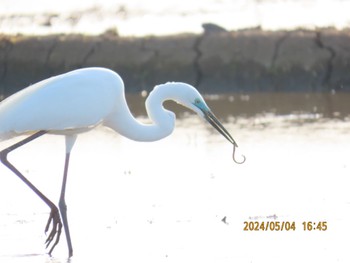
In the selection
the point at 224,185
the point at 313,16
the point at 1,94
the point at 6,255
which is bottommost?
the point at 6,255

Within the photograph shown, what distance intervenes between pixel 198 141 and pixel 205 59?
508 centimetres

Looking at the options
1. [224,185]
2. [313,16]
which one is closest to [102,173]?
[224,185]

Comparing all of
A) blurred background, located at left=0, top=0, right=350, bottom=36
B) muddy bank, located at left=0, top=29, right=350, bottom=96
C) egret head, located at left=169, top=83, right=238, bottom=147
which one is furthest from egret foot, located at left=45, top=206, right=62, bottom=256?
blurred background, located at left=0, top=0, right=350, bottom=36

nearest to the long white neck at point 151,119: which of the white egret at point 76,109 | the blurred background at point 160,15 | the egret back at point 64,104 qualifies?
the white egret at point 76,109

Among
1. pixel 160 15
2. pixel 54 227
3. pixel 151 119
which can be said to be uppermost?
pixel 160 15

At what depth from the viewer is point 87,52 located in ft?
60.8

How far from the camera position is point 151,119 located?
367 inches

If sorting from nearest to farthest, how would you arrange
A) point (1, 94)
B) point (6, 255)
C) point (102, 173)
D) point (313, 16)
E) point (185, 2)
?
point (6, 255), point (102, 173), point (1, 94), point (313, 16), point (185, 2)

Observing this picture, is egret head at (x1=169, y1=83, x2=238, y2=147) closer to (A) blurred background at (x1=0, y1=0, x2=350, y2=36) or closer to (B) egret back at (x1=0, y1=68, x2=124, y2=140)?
(B) egret back at (x1=0, y1=68, x2=124, y2=140)

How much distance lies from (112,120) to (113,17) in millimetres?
13055

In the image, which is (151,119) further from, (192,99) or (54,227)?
(54,227)

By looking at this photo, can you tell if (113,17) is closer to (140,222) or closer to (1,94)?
(1,94)

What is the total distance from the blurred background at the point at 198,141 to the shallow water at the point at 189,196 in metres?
0.02

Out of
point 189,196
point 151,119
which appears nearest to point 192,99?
point 151,119
